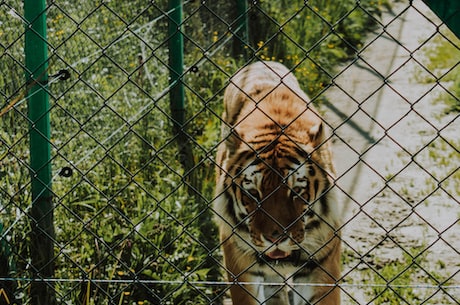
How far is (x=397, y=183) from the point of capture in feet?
19.1

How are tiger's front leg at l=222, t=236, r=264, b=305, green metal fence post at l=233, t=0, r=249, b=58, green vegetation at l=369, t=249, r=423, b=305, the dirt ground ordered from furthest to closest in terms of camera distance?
green metal fence post at l=233, t=0, r=249, b=58
the dirt ground
green vegetation at l=369, t=249, r=423, b=305
tiger's front leg at l=222, t=236, r=264, b=305

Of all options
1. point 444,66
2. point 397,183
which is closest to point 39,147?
point 397,183

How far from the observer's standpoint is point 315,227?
4.06m

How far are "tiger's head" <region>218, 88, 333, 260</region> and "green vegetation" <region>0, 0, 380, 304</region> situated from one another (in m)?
0.31

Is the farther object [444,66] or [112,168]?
[444,66]

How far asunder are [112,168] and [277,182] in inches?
47.6

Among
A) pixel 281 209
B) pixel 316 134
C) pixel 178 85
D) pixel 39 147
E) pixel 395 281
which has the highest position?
pixel 39 147

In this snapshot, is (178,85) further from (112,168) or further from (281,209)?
(281,209)

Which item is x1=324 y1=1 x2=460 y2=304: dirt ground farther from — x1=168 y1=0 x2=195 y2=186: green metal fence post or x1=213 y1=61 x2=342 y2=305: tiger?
x1=168 y1=0 x2=195 y2=186: green metal fence post

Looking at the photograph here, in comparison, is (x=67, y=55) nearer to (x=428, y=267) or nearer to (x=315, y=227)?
(x=315, y=227)

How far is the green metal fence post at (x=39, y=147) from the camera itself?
339cm

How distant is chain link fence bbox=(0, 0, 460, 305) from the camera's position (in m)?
3.28

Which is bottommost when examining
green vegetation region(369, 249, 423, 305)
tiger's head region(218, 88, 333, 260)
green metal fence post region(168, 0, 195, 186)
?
green vegetation region(369, 249, 423, 305)

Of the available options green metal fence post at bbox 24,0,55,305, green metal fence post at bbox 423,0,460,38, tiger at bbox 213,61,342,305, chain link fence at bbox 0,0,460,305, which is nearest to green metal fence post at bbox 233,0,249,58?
chain link fence at bbox 0,0,460,305
